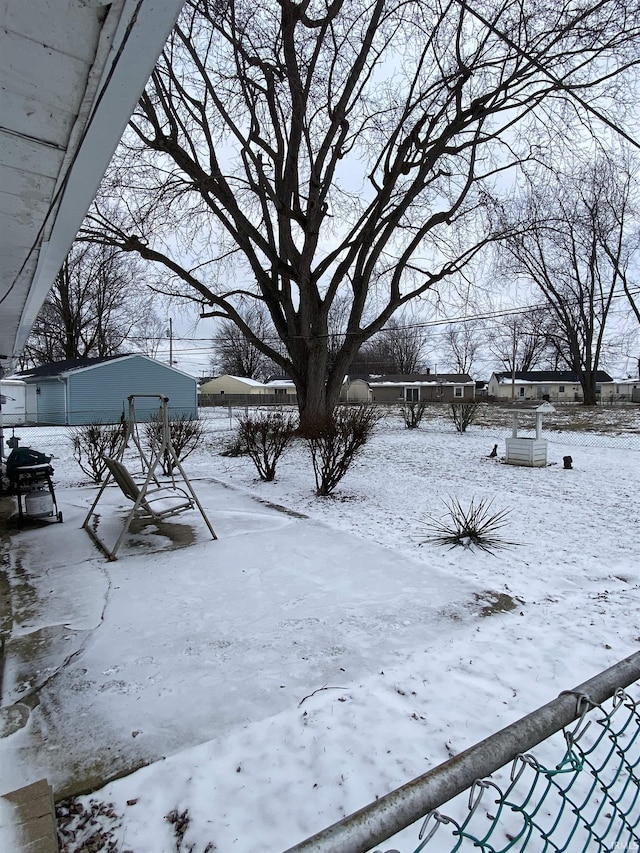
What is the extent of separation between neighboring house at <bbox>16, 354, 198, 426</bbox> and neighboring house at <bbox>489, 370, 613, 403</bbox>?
41.0 metres

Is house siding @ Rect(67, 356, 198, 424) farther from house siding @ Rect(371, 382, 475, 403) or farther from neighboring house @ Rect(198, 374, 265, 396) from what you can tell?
→ house siding @ Rect(371, 382, 475, 403)

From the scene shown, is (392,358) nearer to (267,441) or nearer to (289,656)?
(267,441)

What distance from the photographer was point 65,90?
1.17m

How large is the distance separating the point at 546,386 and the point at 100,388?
2023 inches

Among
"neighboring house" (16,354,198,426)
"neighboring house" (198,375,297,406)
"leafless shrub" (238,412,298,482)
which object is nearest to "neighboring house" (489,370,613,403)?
"neighboring house" (198,375,297,406)

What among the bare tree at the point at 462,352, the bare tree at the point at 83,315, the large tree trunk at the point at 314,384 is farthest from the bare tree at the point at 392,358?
the large tree trunk at the point at 314,384

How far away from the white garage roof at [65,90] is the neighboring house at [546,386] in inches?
2223

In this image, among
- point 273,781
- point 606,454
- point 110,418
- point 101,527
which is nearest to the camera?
point 273,781

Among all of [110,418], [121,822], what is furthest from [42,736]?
[110,418]

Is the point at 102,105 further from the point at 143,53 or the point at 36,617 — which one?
the point at 36,617

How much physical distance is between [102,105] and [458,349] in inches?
2624

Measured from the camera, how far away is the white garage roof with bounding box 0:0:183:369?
3.17ft

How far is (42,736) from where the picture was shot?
201 centimetres

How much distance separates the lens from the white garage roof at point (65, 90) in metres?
0.97
